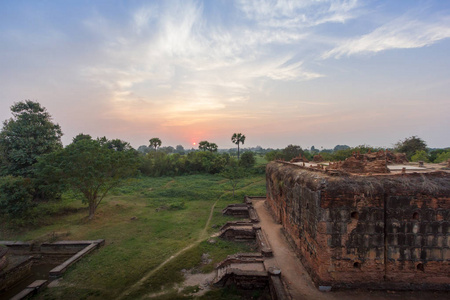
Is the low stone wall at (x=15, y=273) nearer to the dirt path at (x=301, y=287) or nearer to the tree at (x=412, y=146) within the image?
the dirt path at (x=301, y=287)

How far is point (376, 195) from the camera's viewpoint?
6969 mm

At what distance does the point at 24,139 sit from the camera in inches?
765

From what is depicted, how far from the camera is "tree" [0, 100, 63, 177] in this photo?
1891 centimetres

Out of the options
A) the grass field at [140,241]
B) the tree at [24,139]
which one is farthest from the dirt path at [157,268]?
the tree at [24,139]

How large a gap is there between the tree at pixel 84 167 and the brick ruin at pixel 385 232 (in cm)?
1516

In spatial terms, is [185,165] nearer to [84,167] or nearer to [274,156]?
[274,156]

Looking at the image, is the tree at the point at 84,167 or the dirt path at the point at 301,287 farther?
the tree at the point at 84,167

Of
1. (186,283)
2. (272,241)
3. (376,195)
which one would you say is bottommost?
(186,283)

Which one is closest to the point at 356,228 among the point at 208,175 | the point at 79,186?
the point at 79,186

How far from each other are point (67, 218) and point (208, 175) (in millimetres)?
22070

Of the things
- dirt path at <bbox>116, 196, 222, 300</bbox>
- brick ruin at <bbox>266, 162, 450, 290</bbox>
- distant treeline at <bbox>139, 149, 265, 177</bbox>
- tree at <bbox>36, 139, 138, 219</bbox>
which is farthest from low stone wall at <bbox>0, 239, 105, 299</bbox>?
distant treeline at <bbox>139, 149, 265, 177</bbox>

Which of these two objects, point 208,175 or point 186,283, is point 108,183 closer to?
point 186,283

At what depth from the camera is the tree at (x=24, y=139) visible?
18.9m

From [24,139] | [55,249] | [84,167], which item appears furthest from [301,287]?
[24,139]
